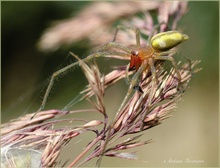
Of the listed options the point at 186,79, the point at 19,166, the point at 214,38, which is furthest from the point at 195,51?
the point at 19,166

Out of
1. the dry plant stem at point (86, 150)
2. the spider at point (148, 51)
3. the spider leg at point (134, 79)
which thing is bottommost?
the dry plant stem at point (86, 150)

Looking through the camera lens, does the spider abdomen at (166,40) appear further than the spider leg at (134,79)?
Yes

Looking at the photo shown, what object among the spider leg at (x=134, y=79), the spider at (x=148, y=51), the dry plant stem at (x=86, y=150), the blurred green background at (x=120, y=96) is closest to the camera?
the dry plant stem at (x=86, y=150)

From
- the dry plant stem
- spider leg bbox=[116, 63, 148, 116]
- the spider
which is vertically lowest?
the dry plant stem

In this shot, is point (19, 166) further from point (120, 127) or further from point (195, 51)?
point (195, 51)

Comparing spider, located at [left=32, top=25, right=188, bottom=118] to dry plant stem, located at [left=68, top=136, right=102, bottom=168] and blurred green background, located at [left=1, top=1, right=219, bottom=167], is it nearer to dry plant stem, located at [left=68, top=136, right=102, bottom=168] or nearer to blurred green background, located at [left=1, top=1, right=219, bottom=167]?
blurred green background, located at [left=1, top=1, right=219, bottom=167]

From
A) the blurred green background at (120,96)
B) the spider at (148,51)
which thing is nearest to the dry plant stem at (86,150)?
the blurred green background at (120,96)

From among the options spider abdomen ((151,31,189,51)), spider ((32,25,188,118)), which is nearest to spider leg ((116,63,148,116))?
spider ((32,25,188,118))

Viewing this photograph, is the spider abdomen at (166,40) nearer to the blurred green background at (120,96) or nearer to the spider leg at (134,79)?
the spider leg at (134,79)

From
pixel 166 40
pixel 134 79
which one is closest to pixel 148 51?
pixel 166 40
